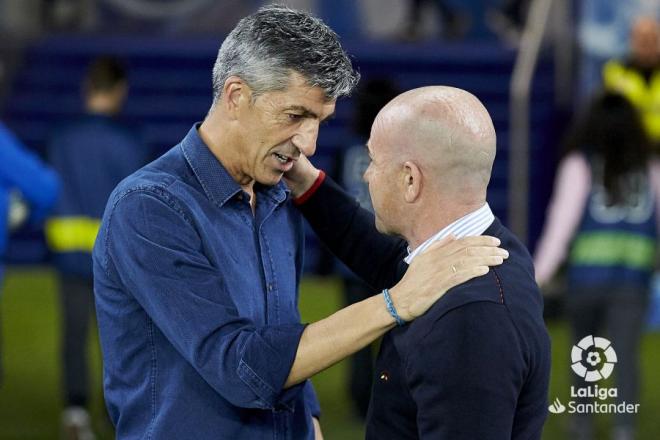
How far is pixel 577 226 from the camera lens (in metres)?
6.48

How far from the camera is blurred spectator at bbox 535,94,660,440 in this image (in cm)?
637

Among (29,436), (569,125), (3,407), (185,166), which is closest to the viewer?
(185,166)

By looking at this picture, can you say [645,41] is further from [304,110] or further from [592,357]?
[304,110]

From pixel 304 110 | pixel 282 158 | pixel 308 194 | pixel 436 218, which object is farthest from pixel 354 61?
pixel 436 218

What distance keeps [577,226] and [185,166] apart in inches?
148

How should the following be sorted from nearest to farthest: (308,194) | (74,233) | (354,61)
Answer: (308,194)
(74,233)
(354,61)

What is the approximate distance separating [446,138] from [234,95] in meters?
0.57

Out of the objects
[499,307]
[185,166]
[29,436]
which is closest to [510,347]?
[499,307]

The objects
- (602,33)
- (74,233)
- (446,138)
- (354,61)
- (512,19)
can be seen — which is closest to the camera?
(446,138)

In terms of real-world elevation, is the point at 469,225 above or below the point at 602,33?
above

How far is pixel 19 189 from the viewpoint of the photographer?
597 cm

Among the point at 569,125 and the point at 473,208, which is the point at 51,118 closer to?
the point at 569,125

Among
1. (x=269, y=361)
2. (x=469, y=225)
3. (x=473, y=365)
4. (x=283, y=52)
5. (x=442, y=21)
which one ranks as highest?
(x=283, y=52)

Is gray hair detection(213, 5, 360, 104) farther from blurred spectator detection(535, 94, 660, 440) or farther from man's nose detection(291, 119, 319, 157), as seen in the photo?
blurred spectator detection(535, 94, 660, 440)
